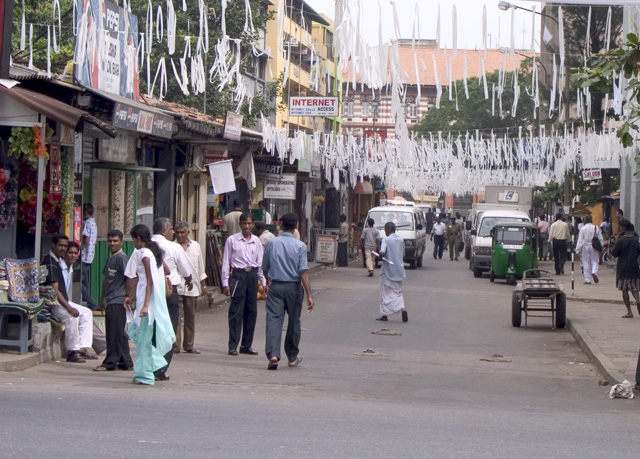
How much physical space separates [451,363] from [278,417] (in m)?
5.54

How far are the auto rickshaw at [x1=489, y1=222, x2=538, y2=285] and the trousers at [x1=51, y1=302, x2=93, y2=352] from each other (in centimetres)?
1839

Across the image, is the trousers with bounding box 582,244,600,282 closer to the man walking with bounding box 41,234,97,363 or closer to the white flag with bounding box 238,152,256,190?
the white flag with bounding box 238,152,256,190

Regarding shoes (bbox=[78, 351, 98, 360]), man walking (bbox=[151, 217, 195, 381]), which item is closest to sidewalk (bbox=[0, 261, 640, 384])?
shoes (bbox=[78, 351, 98, 360])

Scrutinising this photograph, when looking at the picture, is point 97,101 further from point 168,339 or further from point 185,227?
point 168,339

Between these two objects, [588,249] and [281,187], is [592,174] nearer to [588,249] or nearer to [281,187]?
[588,249]

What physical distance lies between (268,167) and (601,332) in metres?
14.5

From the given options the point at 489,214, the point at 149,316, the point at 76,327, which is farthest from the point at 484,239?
the point at 149,316

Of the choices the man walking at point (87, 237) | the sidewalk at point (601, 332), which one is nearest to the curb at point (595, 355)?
the sidewalk at point (601, 332)

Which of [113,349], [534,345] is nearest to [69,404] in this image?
[113,349]

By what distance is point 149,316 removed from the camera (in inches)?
392

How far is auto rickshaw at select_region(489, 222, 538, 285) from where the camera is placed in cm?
2814

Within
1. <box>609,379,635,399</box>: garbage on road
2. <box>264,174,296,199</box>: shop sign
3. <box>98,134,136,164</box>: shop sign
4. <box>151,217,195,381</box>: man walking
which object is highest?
<box>98,134,136,164</box>: shop sign

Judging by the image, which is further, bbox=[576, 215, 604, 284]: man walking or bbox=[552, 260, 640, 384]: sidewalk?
bbox=[576, 215, 604, 284]: man walking

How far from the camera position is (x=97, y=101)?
14.5 m
